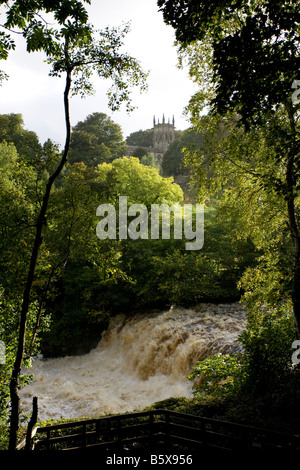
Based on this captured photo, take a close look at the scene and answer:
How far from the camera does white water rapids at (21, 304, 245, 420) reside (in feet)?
46.6

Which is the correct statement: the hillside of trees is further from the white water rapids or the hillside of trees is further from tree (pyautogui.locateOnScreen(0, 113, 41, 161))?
tree (pyautogui.locateOnScreen(0, 113, 41, 161))

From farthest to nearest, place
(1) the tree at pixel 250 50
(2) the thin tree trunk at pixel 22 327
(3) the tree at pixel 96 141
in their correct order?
(3) the tree at pixel 96 141, (2) the thin tree trunk at pixel 22 327, (1) the tree at pixel 250 50

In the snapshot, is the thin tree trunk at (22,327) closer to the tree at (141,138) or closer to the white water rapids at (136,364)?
the white water rapids at (136,364)

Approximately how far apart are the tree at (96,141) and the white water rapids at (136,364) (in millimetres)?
28553

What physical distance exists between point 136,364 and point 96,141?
36.5 m

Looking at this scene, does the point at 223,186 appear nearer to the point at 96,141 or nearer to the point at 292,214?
the point at 292,214

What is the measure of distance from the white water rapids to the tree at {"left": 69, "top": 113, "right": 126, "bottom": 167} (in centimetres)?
2855

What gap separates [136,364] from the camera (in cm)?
1723

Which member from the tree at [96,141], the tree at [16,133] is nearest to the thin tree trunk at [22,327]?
the tree at [16,133]

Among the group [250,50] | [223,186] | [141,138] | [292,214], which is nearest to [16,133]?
[223,186]

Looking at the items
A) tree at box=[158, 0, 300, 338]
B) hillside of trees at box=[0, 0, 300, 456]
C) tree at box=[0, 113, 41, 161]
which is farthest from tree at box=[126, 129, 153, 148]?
tree at box=[158, 0, 300, 338]

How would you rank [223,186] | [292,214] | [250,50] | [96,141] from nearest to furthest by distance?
[250,50], [292,214], [223,186], [96,141]

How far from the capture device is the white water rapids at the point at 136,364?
14.2 m
